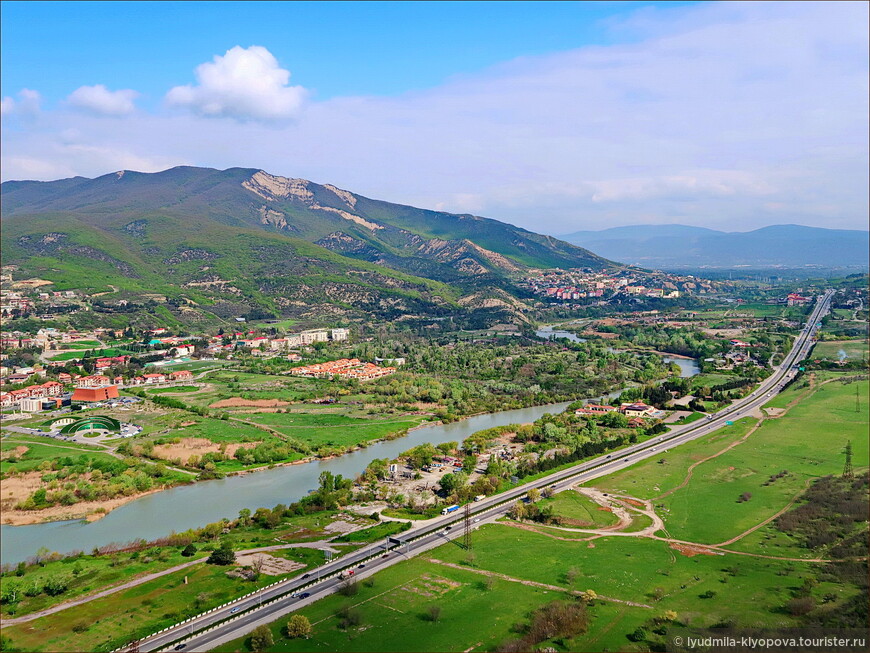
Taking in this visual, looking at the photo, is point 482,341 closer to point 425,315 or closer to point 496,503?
point 425,315

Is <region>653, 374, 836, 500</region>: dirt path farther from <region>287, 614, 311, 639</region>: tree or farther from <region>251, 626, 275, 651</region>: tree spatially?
<region>251, 626, 275, 651</region>: tree

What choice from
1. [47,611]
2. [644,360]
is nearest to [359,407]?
[47,611]

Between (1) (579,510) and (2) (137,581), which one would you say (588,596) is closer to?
(1) (579,510)

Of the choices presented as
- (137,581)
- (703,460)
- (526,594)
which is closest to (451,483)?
(526,594)

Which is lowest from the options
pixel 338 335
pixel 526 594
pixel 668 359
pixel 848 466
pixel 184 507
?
pixel 184 507

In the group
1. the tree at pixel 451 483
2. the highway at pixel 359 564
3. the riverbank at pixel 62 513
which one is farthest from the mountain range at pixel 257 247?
the tree at pixel 451 483

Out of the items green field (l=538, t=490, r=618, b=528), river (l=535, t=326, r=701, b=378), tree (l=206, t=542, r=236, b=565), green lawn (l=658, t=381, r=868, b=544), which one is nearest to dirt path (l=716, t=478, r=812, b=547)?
green lawn (l=658, t=381, r=868, b=544)
